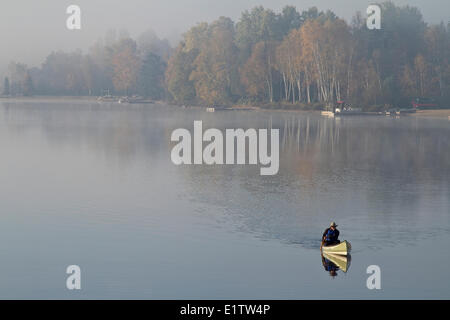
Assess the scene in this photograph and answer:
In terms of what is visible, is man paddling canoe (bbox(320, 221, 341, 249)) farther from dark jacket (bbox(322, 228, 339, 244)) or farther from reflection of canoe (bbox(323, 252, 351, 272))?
reflection of canoe (bbox(323, 252, 351, 272))

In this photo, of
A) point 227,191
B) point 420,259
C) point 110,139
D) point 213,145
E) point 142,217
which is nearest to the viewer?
point 420,259

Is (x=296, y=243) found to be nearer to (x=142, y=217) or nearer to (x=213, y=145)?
(x=142, y=217)

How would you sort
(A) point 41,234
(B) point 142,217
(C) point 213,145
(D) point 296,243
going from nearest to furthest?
1. (D) point 296,243
2. (A) point 41,234
3. (B) point 142,217
4. (C) point 213,145

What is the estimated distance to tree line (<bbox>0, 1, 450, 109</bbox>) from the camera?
11356cm

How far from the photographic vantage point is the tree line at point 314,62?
373 ft
